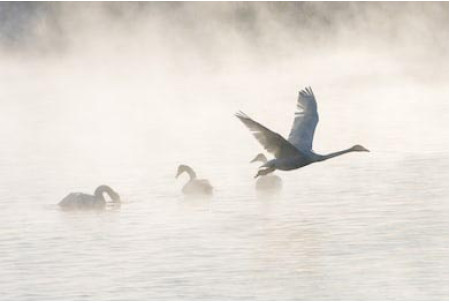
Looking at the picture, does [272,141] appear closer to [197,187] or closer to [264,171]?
[264,171]

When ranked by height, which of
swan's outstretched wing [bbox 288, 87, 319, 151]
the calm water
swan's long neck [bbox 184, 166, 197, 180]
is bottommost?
the calm water

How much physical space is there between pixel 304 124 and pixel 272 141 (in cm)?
152

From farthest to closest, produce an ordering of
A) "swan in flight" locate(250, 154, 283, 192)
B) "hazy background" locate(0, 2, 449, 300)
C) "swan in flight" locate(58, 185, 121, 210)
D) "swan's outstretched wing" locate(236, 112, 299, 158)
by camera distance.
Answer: "swan in flight" locate(250, 154, 283, 192) → "swan in flight" locate(58, 185, 121, 210) → "hazy background" locate(0, 2, 449, 300) → "swan's outstretched wing" locate(236, 112, 299, 158)

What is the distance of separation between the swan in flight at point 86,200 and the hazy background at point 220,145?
10.8 inches

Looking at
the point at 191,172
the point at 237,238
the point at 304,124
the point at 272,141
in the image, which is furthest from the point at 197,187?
the point at 272,141

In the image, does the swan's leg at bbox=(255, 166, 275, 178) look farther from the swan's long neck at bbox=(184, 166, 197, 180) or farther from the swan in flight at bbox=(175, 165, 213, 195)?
the swan's long neck at bbox=(184, 166, 197, 180)

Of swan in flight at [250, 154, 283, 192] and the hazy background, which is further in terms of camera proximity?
swan in flight at [250, 154, 283, 192]

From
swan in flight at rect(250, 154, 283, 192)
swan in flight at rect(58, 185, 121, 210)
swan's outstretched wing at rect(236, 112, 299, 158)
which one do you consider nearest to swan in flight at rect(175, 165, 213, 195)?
swan in flight at rect(250, 154, 283, 192)

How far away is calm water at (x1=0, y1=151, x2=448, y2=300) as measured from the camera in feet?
53.7

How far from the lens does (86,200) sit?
820 inches

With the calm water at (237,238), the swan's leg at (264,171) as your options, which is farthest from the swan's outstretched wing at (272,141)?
the calm water at (237,238)

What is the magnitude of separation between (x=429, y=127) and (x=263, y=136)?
13.1m

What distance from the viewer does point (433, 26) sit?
130 feet

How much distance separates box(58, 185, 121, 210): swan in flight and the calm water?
0.15 metres
